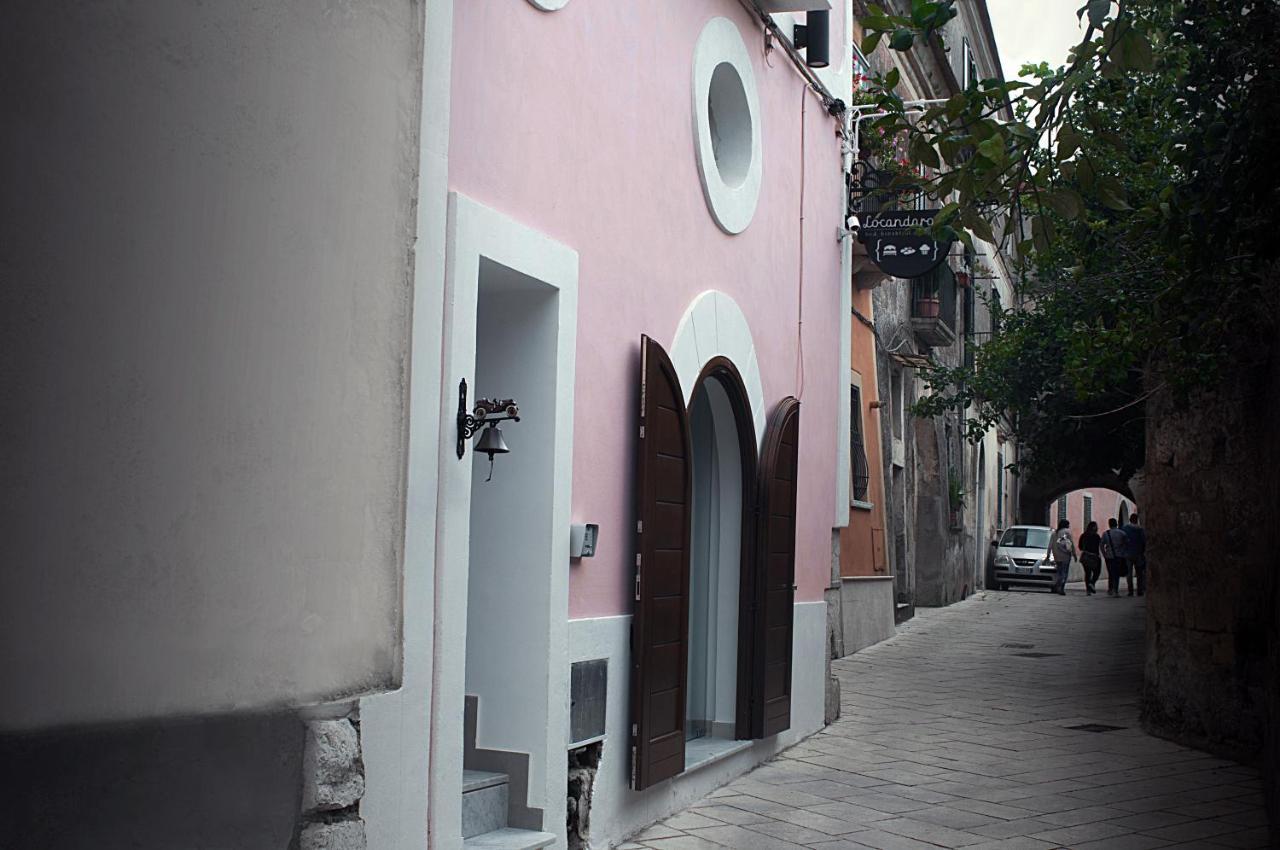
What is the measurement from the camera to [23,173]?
418 cm

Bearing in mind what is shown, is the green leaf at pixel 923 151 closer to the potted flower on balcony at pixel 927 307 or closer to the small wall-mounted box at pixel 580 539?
the small wall-mounted box at pixel 580 539

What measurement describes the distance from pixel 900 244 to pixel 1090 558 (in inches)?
760

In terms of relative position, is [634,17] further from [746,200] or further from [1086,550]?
[1086,550]

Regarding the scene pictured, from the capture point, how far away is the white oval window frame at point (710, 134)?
8.16 meters

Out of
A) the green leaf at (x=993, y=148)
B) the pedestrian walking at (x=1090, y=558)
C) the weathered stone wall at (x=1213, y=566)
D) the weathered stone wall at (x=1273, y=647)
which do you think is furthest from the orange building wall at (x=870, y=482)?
the pedestrian walking at (x=1090, y=558)

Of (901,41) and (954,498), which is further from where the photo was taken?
(954,498)

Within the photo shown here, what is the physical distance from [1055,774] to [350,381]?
617cm

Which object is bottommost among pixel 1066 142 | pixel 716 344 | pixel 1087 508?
pixel 716 344

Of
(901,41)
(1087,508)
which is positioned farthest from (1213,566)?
(1087,508)

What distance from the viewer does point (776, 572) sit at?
30.4 feet

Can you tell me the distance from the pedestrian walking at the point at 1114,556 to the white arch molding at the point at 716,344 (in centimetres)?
1951

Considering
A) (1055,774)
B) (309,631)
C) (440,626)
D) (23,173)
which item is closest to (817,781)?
(1055,774)

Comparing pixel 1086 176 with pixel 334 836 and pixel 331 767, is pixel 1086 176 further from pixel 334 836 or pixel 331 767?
pixel 334 836

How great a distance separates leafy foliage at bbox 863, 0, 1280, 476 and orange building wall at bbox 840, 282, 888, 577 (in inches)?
137
